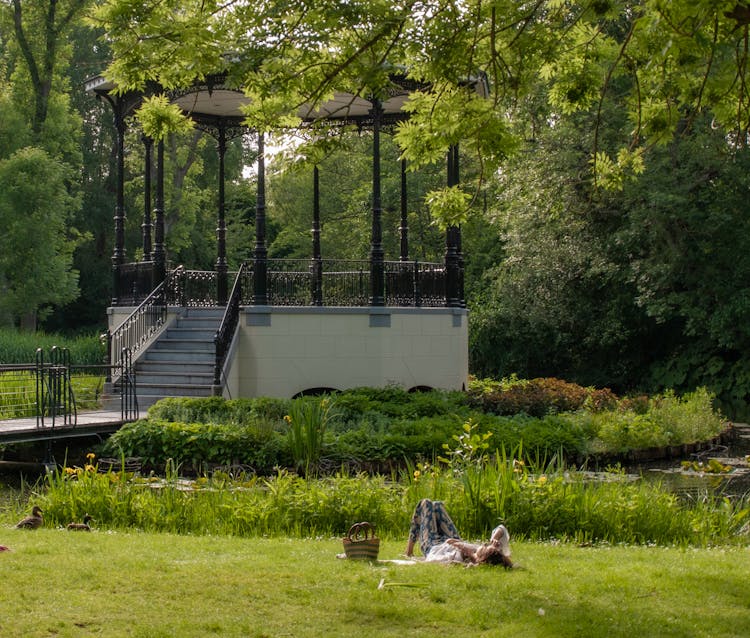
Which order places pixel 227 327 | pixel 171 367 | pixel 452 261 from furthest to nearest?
1. pixel 452 261
2. pixel 171 367
3. pixel 227 327

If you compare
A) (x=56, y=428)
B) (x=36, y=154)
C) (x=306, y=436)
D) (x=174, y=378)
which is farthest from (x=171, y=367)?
(x=36, y=154)

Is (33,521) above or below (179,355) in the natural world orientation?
below

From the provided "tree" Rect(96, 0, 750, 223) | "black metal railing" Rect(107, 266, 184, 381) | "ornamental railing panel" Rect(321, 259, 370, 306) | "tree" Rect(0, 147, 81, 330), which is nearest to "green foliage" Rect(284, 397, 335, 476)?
"tree" Rect(96, 0, 750, 223)

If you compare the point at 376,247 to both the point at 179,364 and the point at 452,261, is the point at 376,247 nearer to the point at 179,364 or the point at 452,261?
the point at 452,261

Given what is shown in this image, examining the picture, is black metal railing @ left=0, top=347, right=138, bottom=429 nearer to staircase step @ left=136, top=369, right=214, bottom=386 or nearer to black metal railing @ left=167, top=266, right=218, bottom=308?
staircase step @ left=136, top=369, right=214, bottom=386

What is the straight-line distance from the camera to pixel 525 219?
32844 mm

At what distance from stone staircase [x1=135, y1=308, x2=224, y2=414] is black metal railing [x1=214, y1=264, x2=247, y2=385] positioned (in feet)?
1.17

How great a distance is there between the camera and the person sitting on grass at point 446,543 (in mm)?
8250

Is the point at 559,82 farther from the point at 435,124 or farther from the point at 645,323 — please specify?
the point at 645,323

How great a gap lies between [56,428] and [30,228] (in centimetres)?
2025

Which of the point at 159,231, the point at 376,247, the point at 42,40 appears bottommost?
the point at 376,247

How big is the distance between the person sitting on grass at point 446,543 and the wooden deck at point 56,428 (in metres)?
8.71

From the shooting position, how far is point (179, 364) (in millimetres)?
20938

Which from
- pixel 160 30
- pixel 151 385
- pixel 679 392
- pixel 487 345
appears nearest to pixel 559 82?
pixel 160 30
